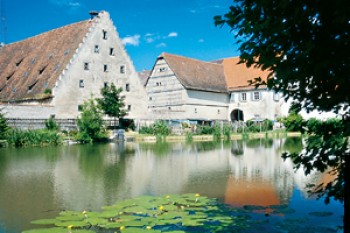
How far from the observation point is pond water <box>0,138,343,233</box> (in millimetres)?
8141

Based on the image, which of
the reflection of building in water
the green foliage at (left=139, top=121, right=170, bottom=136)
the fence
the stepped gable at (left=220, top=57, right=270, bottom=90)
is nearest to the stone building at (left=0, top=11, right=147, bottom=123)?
the fence

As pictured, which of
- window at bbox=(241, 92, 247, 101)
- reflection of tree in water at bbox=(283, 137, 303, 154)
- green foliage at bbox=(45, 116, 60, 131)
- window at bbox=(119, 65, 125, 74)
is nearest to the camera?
reflection of tree in water at bbox=(283, 137, 303, 154)

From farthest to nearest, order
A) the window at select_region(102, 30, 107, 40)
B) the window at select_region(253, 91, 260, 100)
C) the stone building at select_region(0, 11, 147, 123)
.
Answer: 1. the window at select_region(253, 91, 260, 100)
2. the window at select_region(102, 30, 107, 40)
3. the stone building at select_region(0, 11, 147, 123)

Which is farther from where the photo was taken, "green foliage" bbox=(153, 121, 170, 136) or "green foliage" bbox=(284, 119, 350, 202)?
"green foliage" bbox=(153, 121, 170, 136)

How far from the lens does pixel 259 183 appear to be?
12594 millimetres

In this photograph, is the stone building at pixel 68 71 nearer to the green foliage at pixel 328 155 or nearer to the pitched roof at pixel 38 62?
the pitched roof at pixel 38 62

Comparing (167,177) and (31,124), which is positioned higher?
(31,124)

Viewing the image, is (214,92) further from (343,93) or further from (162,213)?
(343,93)

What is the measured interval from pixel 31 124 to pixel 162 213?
30146 millimetres

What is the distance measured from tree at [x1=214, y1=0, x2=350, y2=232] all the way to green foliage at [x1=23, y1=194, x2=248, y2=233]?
310 centimetres

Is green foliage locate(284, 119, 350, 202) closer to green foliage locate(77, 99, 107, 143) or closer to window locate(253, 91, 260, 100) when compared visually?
green foliage locate(77, 99, 107, 143)

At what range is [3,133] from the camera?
29.4 meters

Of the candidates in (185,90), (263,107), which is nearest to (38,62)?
(185,90)

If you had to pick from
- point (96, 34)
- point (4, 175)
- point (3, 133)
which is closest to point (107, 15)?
point (96, 34)
